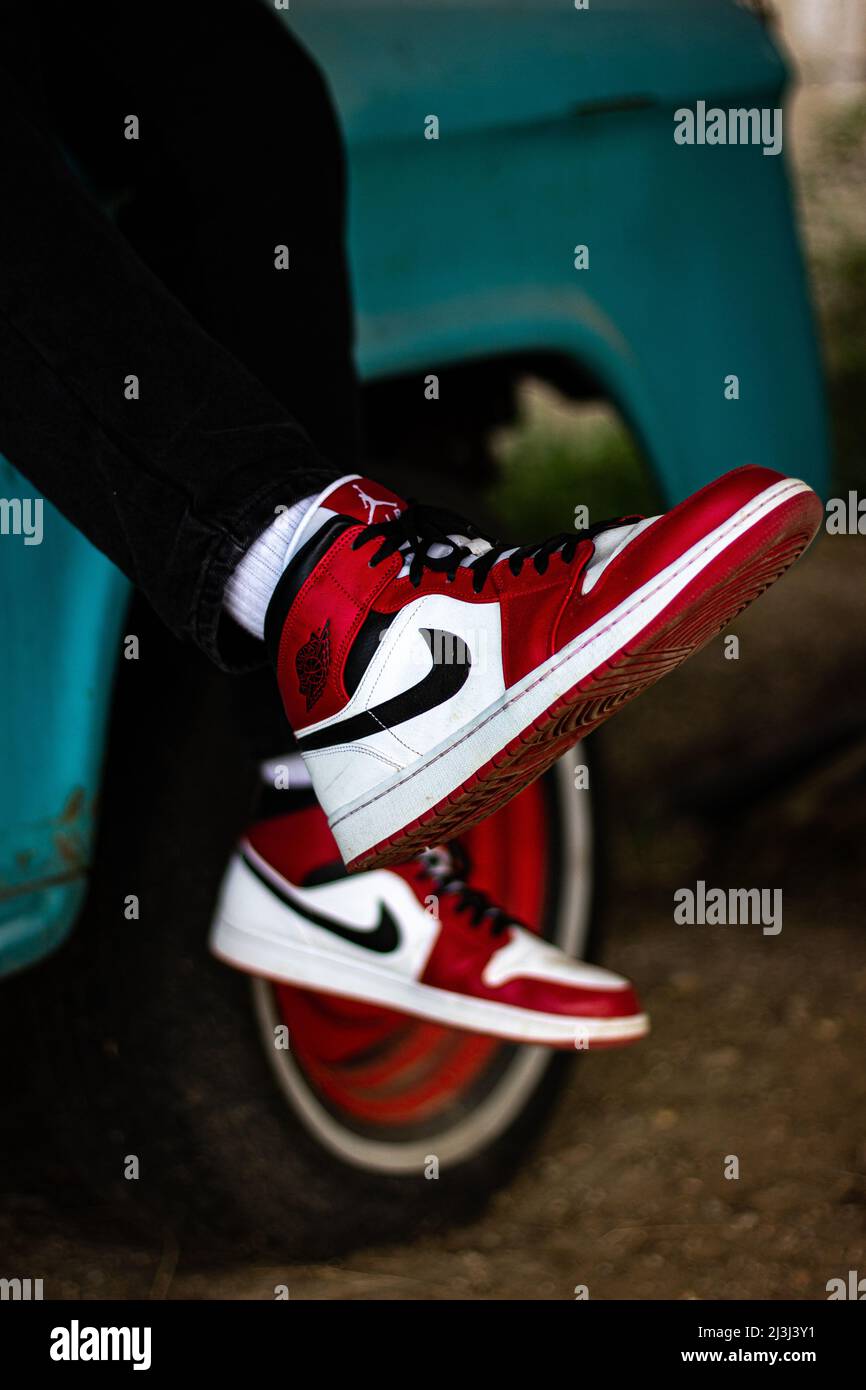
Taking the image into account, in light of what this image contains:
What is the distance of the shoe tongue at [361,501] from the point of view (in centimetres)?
97

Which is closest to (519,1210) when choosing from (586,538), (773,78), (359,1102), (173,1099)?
(359,1102)

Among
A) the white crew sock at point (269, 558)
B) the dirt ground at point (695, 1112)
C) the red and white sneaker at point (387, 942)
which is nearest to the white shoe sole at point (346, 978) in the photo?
the red and white sneaker at point (387, 942)

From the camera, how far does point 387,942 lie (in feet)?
4.36

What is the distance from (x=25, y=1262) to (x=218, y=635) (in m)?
0.79

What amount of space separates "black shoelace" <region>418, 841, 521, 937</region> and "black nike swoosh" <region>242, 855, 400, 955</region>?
2.3 inches

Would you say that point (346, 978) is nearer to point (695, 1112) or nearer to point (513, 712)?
point (513, 712)

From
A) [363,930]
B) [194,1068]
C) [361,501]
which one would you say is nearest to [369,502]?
[361,501]

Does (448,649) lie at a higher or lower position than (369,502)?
lower

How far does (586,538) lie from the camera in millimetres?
949

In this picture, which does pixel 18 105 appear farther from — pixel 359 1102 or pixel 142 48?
pixel 359 1102

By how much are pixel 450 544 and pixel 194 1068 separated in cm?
64

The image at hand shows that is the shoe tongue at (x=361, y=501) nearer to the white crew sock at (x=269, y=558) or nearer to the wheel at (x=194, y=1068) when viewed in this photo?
the white crew sock at (x=269, y=558)

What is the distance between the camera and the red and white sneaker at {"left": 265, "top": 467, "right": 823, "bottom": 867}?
0.90 metres

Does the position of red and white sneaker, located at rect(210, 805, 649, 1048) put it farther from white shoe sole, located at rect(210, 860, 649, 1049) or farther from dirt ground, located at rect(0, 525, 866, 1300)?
dirt ground, located at rect(0, 525, 866, 1300)
